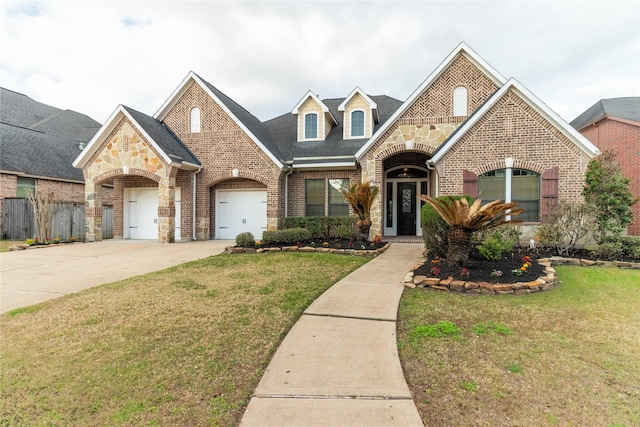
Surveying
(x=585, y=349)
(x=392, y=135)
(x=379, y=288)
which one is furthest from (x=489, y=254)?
(x=392, y=135)

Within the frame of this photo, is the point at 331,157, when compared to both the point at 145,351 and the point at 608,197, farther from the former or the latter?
the point at 145,351

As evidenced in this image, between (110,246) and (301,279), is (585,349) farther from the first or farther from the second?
(110,246)

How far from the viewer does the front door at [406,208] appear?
1463 centimetres

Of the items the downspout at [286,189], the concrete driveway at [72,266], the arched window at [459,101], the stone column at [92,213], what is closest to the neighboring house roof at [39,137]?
the stone column at [92,213]

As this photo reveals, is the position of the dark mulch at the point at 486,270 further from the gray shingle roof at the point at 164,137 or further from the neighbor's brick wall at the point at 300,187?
the gray shingle roof at the point at 164,137

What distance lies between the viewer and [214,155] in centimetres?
1432

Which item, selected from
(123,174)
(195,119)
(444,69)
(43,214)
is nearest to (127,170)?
(123,174)

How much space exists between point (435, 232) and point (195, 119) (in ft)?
39.4

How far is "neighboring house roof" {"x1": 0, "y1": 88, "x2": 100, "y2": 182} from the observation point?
17.1 m

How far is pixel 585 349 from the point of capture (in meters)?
3.46

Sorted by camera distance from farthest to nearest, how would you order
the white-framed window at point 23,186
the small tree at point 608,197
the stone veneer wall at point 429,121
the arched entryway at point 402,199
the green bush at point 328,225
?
the white-framed window at point 23,186, the arched entryway at point 402,199, the stone veneer wall at point 429,121, the green bush at point 328,225, the small tree at point 608,197

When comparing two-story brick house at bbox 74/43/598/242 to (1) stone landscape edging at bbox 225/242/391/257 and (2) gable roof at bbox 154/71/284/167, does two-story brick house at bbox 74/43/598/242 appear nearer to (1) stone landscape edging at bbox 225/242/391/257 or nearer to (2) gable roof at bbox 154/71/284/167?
(2) gable roof at bbox 154/71/284/167

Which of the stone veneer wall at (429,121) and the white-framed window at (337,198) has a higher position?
the stone veneer wall at (429,121)

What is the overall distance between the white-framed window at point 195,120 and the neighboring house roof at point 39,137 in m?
9.60
